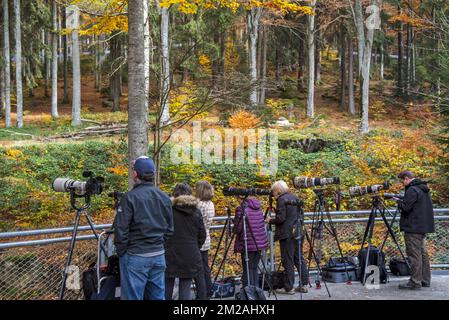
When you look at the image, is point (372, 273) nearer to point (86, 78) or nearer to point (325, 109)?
point (325, 109)

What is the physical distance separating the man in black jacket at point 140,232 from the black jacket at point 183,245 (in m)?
0.68

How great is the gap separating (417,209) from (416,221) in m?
0.19

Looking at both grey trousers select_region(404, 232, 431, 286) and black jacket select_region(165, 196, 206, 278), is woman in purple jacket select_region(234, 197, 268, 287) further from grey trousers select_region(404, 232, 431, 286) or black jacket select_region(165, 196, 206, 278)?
grey trousers select_region(404, 232, 431, 286)

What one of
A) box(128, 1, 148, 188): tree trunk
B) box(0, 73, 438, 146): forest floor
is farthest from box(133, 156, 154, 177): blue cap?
box(0, 73, 438, 146): forest floor

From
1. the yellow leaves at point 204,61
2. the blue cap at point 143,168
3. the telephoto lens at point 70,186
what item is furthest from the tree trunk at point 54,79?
the blue cap at point 143,168

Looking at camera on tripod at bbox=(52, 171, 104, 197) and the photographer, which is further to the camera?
the photographer

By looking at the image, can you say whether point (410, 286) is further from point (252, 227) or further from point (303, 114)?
point (303, 114)

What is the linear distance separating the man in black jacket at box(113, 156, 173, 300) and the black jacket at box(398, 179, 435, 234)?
13.7 ft

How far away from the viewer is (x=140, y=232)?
5453 mm

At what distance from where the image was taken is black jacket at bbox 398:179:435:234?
26.5ft

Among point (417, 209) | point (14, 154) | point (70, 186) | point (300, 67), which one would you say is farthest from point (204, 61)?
point (300, 67)

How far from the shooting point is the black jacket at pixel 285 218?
7793 mm

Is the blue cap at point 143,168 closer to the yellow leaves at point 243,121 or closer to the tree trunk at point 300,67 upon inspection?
the yellow leaves at point 243,121

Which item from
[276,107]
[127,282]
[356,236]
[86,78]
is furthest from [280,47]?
[127,282]
